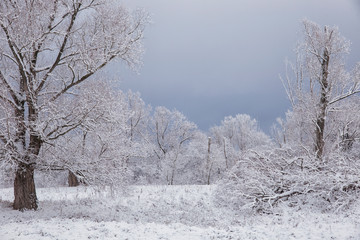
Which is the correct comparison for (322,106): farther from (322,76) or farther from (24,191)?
(24,191)

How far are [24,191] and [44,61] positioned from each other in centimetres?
565

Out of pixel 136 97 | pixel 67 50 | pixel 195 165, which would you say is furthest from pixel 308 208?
pixel 195 165

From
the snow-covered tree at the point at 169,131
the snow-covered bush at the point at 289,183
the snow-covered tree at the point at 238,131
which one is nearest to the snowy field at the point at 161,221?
the snow-covered bush at the point at 289,183

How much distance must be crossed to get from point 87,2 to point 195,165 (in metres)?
30.9

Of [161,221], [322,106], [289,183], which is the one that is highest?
[322,106]

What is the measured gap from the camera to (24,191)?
11.1m

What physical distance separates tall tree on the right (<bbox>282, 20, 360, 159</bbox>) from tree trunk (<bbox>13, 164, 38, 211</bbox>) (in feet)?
→ 45.5

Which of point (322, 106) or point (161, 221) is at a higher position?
point (322, 106)

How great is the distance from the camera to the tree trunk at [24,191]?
11.0 meters

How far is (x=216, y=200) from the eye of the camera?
12836mm

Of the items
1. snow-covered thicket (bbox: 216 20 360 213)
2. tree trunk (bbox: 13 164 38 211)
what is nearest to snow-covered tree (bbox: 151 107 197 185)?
snow-covered thicket (bbox: 216 20 360 213)

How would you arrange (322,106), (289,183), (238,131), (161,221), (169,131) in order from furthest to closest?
(238,131), (169,131), (322,106), (289,183), (161,221)

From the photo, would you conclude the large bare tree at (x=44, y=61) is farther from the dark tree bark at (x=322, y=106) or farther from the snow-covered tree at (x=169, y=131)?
the snow-covered tree at (x=169, y=131)

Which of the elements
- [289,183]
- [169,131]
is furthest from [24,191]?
[169,131]
